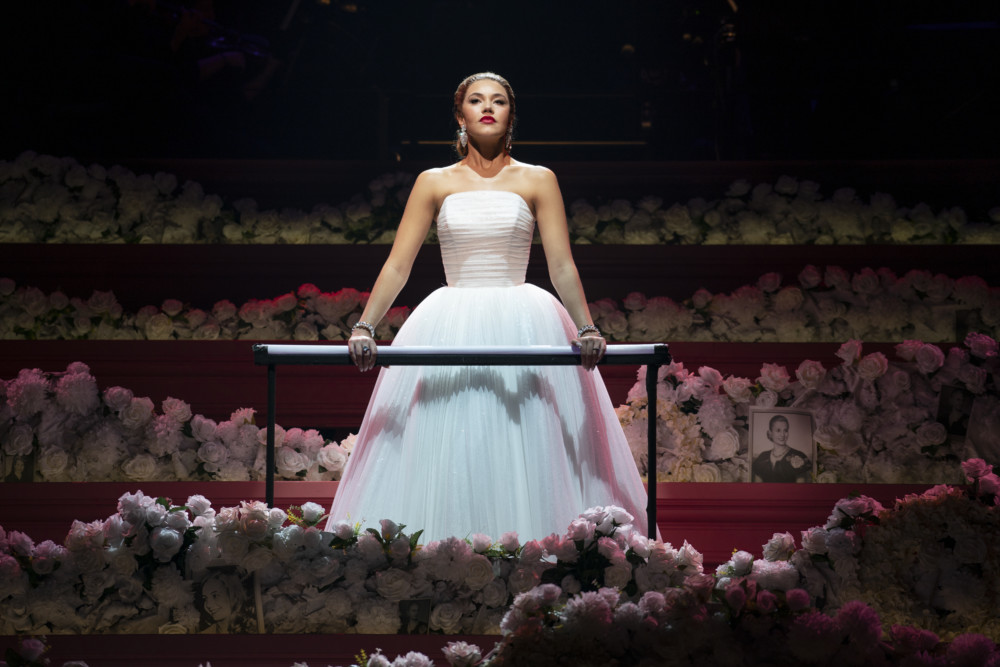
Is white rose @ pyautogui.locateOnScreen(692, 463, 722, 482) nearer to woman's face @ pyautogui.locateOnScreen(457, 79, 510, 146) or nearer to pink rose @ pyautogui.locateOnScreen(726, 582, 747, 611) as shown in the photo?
woman's face @ pyautogui.locateOnScreen(457, 79, 510, 146)

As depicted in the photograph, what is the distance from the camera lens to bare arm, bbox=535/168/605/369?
2510mm

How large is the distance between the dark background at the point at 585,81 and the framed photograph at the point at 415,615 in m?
3.22

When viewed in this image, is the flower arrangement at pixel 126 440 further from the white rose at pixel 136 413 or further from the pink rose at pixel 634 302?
the pink rose at pixel 634 302

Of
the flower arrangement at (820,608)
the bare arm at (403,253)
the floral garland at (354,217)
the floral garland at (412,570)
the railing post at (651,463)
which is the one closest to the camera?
the flower arrangement at (820,608)

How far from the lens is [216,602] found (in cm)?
193

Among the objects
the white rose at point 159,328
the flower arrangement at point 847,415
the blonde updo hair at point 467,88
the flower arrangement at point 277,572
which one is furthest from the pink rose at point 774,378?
the white rose at point 159,328

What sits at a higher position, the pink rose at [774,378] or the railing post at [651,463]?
the pink rose at [774,378]

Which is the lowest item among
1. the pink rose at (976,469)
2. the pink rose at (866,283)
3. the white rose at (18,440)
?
the white rose at (18,440)

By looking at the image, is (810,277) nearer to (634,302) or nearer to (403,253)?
(634,302)

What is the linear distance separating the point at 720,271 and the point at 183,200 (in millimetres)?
2372

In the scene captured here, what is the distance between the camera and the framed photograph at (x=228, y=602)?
75.9 inches

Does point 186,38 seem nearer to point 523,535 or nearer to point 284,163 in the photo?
point 284,163

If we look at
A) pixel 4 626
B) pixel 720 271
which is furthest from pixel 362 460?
pixel 720 271

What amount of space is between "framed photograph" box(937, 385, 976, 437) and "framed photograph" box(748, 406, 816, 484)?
463 millimetres
